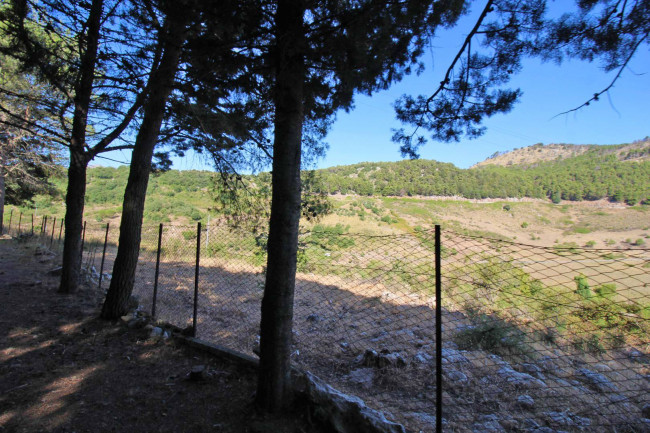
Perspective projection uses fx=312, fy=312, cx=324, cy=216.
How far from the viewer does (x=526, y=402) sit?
374 cm

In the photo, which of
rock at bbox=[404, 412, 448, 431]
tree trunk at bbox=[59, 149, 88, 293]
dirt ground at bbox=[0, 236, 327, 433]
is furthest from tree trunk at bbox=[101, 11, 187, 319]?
rock at bbox=[404, 412, 448, 431]

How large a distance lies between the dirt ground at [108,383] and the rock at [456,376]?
2.82 meters

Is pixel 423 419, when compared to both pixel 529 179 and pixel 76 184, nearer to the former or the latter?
pixel 76 184

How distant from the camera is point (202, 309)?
7.85 m

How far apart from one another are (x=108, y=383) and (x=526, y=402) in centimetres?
464

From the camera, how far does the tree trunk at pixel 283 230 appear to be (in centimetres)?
251

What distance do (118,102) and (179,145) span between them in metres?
1.65

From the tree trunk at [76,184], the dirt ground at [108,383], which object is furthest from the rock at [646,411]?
the tree trunk at [76,184]

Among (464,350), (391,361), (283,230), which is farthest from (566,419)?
Result: (283,230)

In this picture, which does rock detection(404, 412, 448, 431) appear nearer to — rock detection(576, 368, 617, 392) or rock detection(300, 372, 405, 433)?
rock detection(300, 372, 405, 433)

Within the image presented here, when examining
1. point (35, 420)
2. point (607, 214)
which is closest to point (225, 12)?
point (35, 420)

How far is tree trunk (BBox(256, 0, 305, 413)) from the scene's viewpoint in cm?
251

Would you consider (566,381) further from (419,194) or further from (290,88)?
(419,194)

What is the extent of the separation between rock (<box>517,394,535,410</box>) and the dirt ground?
2825 mm
